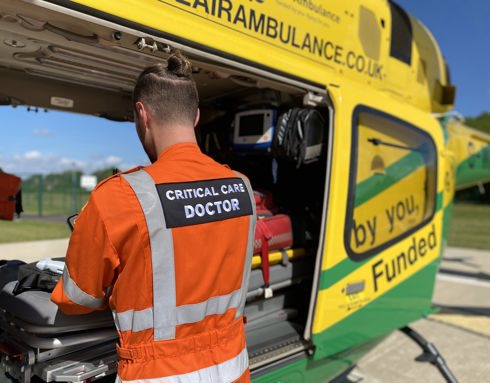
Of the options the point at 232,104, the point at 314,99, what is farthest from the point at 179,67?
the point at 232,104

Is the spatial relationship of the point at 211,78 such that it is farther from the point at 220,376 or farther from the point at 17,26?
the point at 220,376

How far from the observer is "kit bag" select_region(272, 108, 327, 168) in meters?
2.54

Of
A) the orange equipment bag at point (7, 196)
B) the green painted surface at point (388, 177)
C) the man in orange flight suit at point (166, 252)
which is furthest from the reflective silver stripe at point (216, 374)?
the orange equipment bag at point (7, 196)

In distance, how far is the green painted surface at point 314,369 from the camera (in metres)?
2.26

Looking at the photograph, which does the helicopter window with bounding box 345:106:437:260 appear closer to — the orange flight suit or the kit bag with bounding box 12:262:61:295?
the orange flight suit

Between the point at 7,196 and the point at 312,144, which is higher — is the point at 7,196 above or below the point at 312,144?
below

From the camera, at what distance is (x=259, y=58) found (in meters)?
2.08

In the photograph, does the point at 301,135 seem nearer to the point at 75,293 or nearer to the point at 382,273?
the point at 382,273

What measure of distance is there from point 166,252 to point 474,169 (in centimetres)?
394

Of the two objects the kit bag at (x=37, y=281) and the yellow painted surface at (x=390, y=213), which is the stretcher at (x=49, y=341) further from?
the yellow painted surface at (x=390, y=213)

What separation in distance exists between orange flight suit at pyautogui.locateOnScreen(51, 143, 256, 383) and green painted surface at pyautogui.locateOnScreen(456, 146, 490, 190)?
342 cm

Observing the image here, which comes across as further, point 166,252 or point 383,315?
point 383,315

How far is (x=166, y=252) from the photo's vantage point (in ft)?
4.02

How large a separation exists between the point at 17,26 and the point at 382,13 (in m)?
2.28
